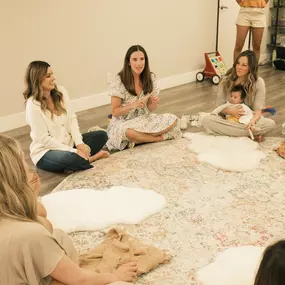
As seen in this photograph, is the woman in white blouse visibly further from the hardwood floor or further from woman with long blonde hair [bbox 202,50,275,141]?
woman with long blonde hair [bbox 202,50,275,141]

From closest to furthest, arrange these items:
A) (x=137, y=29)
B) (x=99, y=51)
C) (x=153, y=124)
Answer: (x=153, y=124) < (x=99, y=51) < (x=137, y=29)

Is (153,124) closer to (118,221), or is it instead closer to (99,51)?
(118,221)

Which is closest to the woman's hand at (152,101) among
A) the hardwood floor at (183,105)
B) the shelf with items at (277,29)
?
the hardwood floor at (183,105)

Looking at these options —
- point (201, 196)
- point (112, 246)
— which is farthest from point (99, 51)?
point (112, 246)

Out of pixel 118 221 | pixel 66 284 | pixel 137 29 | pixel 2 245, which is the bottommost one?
pixel 118 221

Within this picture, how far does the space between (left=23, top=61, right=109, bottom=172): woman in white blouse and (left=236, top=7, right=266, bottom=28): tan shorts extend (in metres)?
2.78

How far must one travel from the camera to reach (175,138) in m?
3.16

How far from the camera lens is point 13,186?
3.54 ft

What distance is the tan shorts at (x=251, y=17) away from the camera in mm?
4469

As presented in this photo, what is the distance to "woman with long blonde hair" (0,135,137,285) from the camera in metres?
1.04

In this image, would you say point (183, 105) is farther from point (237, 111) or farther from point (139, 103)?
point (139, 103)

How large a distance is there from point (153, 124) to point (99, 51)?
1.44 m

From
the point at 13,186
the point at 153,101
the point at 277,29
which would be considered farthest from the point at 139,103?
the point at 277,29

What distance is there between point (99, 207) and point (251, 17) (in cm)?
336
